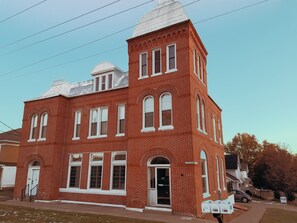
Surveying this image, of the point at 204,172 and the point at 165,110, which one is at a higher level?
the point at 165,110

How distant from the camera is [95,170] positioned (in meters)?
17.4

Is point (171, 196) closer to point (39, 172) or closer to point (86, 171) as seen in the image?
point (86, 171)

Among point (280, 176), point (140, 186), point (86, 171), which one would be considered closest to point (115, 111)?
point (86, 171)

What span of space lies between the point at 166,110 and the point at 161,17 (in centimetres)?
655

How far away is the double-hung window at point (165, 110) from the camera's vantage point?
14.2 metres

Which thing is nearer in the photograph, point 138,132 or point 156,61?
point 138,132

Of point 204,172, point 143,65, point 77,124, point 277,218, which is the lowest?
point 277,218

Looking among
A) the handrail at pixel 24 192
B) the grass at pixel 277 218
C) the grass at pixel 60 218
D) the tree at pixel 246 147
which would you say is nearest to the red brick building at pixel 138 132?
the handrail at pixel 24 192

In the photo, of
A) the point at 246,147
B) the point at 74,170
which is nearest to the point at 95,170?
the point at 74,170

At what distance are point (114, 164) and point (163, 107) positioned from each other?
5.65m

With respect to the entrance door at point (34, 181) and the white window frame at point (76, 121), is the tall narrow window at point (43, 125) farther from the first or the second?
the entrance door at point (34, 181)

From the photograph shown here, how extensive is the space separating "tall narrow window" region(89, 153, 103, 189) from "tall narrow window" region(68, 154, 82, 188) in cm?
120

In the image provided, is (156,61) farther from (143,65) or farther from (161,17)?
(161,17)

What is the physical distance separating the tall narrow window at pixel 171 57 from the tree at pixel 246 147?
52836mm
